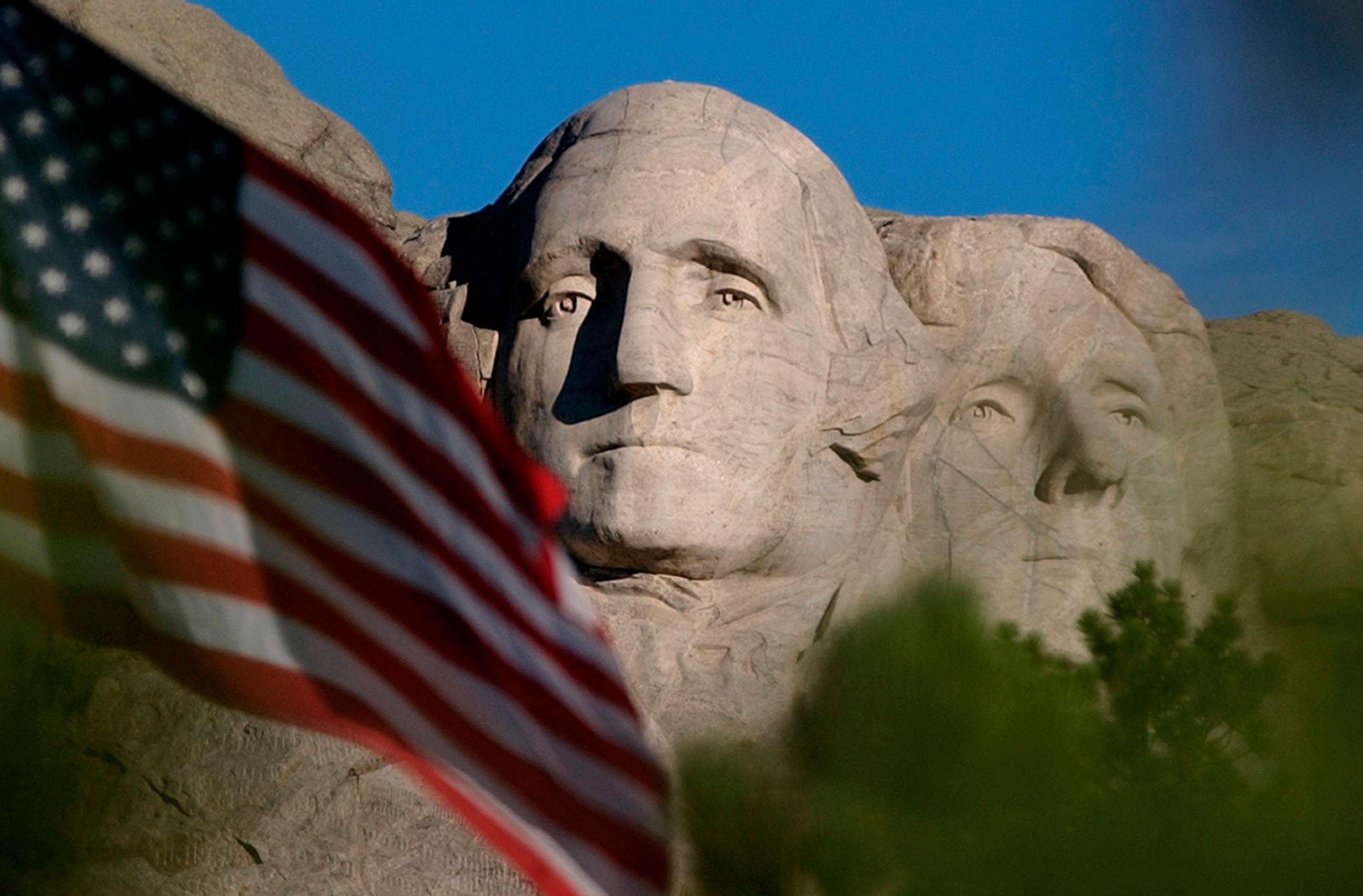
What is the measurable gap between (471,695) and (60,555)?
61 cm

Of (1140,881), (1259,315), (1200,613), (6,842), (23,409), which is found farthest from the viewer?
(1259,315)

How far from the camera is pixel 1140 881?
202 cm

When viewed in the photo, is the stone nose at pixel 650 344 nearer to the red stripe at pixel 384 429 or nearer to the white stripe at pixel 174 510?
the red stripe at pixel 384 429

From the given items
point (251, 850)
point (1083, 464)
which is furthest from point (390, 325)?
point (1083, 464)

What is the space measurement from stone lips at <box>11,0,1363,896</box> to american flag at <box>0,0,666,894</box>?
297 millimetres

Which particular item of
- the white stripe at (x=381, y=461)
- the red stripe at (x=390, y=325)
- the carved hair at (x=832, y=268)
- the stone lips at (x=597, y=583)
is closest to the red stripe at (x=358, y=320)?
the red stripe at (x=390, y=325)

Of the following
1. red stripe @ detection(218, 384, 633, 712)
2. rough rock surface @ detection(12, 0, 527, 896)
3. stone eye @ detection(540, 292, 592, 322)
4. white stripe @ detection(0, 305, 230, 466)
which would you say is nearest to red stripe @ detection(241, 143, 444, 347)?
red stripe @ detection(218, 384, 633, 712)

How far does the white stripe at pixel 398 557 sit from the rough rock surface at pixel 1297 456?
104 centimetres

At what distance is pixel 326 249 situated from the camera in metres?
3.13

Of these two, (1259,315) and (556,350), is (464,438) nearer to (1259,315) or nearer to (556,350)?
(556,350)

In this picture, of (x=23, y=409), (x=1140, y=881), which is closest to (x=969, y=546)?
(x=23, y=409)

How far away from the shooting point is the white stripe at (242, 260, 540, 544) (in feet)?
10.1

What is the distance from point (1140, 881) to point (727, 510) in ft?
14.2

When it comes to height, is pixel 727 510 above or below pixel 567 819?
above
